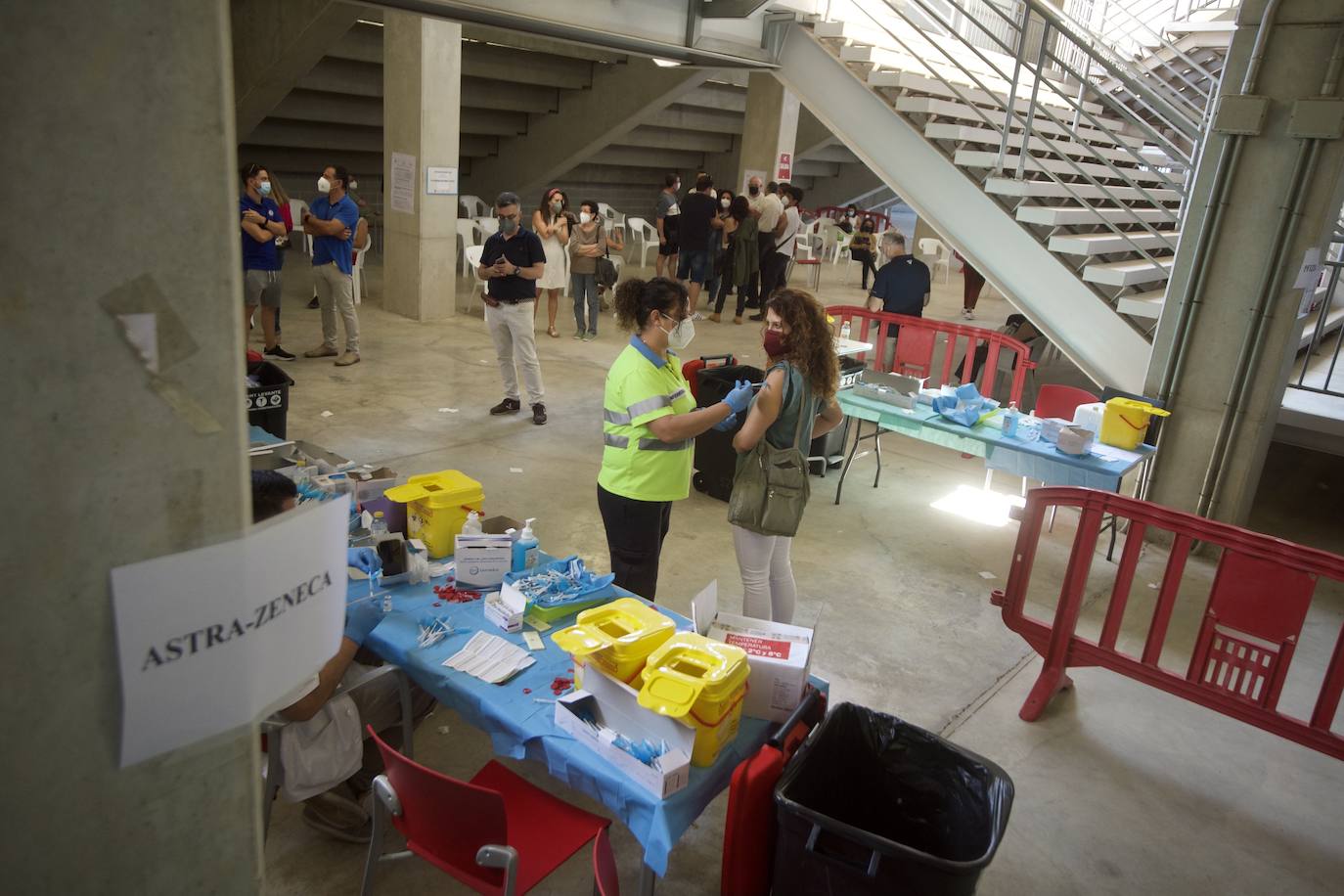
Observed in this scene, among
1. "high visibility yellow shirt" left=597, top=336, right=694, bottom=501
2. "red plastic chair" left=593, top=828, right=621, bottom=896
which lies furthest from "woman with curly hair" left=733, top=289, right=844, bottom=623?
"red plastic chair" left=593, top=828, right=621, bottom=896

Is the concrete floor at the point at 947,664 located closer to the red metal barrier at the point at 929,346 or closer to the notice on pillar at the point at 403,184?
the red metal barrier at the point at 929,346

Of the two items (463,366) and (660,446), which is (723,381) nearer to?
(660,446)

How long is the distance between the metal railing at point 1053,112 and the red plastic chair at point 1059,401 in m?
0.78

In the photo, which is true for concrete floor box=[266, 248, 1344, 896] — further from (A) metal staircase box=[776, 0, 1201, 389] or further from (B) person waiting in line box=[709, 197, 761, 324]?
(B) person waiting in line box=[709, 197, 761, 324]

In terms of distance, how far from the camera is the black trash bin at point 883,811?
235cm

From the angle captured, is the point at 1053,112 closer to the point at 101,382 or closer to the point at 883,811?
the point at 883,811

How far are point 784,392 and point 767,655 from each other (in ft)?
4.17

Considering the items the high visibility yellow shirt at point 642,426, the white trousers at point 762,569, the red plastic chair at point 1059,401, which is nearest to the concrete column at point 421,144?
the red plastic chair at point 1059,401

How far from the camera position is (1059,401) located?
21.7 ft

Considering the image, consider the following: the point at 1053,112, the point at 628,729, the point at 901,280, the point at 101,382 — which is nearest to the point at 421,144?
the point at 901,280

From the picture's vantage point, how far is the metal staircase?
21.6 ft

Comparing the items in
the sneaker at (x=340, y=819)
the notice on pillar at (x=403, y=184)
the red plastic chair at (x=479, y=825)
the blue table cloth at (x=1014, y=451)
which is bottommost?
the sneaker at (x=340, y=819)

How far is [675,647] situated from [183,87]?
6.63 ft

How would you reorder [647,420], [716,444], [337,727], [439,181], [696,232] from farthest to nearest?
[696,232], [439,181], [716,444], [647,420], [337,727]
